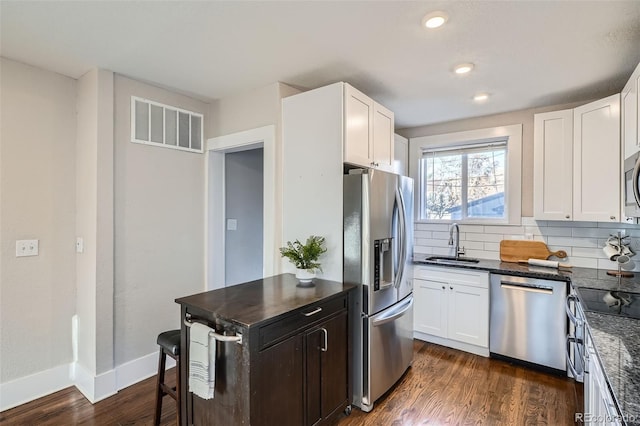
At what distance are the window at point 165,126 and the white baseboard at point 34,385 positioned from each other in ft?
6.46

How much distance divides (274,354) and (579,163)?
301 cm

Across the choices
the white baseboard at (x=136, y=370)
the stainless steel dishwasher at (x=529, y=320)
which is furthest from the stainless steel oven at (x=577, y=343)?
the white baseboard at (x=136, y=370)

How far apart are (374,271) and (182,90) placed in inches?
92.0

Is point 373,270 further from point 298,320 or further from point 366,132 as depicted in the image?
point 366,132

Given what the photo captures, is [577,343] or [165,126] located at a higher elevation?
[165,126]

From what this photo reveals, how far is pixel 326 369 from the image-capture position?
2.04 meters

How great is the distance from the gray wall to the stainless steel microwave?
3.26 m

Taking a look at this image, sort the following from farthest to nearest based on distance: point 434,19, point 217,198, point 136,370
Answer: point 217,198 < point 136,370 < point 434,19

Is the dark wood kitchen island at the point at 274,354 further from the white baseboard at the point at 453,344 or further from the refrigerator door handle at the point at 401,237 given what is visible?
the white baseboard at the point at 453,344

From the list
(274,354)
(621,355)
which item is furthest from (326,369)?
(621,355)

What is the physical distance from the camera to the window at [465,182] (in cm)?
364

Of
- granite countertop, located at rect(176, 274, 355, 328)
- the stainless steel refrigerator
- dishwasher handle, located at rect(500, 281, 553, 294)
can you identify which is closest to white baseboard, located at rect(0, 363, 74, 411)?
granite countertop, located at rect(176, 274, 355, 328)

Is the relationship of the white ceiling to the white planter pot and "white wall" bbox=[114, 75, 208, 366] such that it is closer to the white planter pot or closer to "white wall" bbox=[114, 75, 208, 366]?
"white wall" bbox=[114, 75, 208, 366]

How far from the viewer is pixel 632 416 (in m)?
0.85
